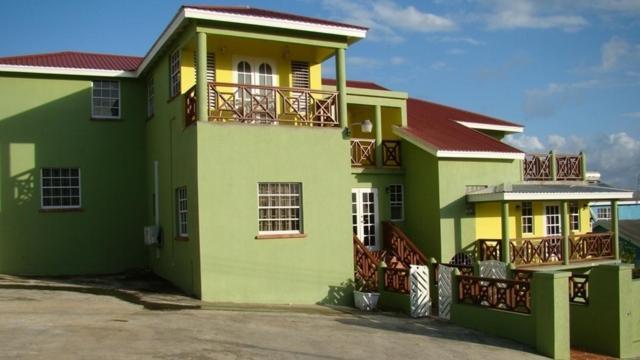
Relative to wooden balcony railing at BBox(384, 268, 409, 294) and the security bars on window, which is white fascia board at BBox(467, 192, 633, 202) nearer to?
the security bars on window

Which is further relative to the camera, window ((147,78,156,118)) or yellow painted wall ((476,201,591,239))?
yellow painted wall ((476,201,591,239))

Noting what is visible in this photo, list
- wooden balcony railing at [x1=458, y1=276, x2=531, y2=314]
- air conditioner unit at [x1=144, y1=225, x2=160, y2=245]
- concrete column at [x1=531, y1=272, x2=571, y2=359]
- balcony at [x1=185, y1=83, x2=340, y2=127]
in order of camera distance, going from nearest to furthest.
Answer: concrete column at [x1=531, y1=272, x2=571, y2=359] → wooden balcony railing at [x1=458, y1=276, x2=531, y2=314] → balcony at [x1=185, y1=83, x2=340, y2=127] → air conditioner unit at [x1=144, y1=225, x2=160, y2=245]

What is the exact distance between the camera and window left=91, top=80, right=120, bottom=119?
2025 cm

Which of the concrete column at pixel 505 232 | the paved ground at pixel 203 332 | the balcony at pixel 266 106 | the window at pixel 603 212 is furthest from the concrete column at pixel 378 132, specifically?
the window at pixel 603 212

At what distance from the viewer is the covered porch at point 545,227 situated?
67.6ft

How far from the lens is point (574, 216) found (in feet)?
81.5

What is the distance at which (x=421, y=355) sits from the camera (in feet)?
36.6

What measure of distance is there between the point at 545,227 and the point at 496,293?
36.0 feet

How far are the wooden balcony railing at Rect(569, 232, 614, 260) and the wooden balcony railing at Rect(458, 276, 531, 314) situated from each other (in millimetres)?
9956

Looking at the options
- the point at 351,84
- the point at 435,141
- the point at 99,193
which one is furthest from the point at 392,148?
the point at 99,193

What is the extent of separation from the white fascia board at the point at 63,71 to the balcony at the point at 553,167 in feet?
47.3

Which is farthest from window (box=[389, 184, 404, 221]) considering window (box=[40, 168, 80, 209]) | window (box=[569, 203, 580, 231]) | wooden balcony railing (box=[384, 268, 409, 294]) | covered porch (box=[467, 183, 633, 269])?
window (box=[40, 168, 80, 209])

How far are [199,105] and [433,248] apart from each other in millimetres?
9318

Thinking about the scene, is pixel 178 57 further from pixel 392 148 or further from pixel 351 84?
pixel 351 84
